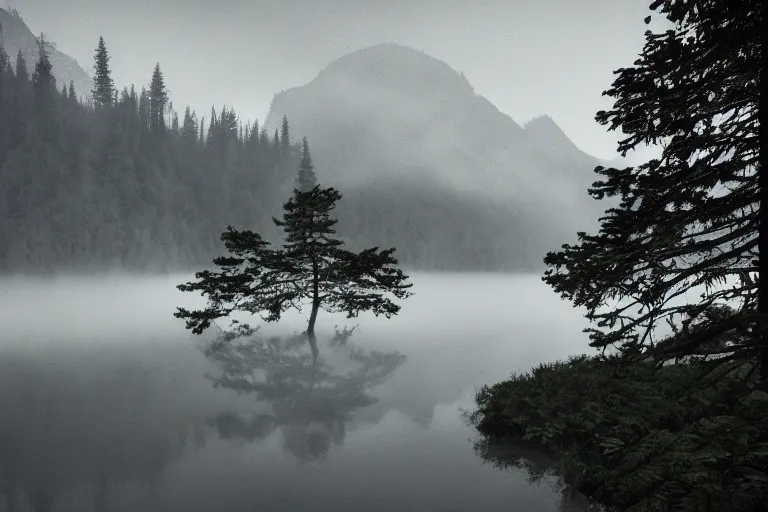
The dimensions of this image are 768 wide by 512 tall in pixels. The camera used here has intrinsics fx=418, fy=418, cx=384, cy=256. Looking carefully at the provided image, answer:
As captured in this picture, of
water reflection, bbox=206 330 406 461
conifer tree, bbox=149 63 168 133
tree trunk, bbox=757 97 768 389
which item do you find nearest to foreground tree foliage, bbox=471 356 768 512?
tree trunk, bbox=757 97 768 389

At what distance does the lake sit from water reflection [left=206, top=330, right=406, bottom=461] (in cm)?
10

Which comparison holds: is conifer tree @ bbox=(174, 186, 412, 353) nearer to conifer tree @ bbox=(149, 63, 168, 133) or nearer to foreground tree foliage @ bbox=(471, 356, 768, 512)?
foreground tree foliage @ bbox=(471, 356, 768, 512)

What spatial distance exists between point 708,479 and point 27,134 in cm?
12904

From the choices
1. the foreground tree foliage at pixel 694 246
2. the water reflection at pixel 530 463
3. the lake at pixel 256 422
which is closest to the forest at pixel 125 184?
the lake at pixel 256 422

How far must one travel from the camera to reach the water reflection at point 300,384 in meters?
13.9

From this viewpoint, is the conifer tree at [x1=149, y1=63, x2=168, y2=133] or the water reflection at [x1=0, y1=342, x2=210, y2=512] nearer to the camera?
the water reflection at [x1=0, y1=342, x2=210, y2=512]

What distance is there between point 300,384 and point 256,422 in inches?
195

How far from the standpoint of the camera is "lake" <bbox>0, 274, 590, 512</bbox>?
9922 millimetres

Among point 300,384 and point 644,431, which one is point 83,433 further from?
point 644,431

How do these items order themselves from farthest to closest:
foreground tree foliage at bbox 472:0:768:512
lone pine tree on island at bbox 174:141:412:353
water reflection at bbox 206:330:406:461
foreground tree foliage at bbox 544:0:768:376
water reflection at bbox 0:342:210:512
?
lone pine tree on island at bbox 174:141:412:353, water reflection at bbox 206:330:406:461, water reflection at bbox 0:342:210:512, foreground tree foliage at bbox 544:0:768:376, foreground tree foliage at bbox 472:0:768:512

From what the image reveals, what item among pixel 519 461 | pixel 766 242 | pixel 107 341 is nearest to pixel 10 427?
pixel 519 461

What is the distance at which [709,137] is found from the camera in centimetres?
618

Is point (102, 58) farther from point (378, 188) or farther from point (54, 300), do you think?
point (378, 188)

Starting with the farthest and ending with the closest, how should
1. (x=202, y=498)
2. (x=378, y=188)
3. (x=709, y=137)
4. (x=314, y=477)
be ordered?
1. (x=378, y=188)
2. (x=314, y=477)
3. (x=202, y=498)
4. (x=709, y=137)
